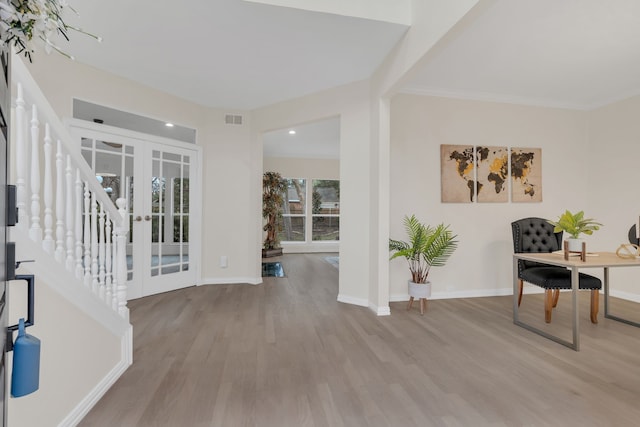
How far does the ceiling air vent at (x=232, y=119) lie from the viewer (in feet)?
15.3

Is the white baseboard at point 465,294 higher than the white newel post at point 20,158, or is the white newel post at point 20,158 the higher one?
the white newel post at point 20,158

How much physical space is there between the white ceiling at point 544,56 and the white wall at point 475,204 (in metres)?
0.24

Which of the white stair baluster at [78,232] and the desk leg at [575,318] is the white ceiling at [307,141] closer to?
the white stair baluster at [78,232]

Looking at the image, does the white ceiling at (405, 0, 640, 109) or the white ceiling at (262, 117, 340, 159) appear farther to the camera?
the white ceiling at (262, 117, 340, 159)

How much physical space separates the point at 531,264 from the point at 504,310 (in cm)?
61

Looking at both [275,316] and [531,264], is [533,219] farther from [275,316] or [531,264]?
[275,316]

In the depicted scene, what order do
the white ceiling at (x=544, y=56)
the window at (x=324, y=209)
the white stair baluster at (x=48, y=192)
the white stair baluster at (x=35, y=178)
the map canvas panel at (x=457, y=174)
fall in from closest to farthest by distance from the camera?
the white stair baluster at (x=35, y=178) → the white stair baluster at (x=48, y=192) → the white ceiling at (x=544, y=56) → the map canvas panel at (x=457, y=174) → the window at (x=324, y=209)

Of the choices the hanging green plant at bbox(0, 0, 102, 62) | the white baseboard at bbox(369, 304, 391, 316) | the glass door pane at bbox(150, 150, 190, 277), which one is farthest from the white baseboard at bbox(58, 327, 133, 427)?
the white baseboard at bbox(369, 304, 391, 316)

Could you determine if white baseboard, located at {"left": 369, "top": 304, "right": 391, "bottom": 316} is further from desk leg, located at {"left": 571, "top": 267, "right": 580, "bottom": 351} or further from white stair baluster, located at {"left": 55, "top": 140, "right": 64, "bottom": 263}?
white stair baluster, located at {"left": 55, "top": 140, "right": 64, "bottom": 263}

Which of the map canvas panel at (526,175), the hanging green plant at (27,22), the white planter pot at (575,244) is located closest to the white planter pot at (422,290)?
the white planter pot at (575,244)

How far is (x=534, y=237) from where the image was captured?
3.57m

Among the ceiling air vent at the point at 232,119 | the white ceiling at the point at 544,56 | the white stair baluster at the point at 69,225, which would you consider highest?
the white ceiling at the point at 544,56

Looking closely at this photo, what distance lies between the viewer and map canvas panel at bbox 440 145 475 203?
13.0ft

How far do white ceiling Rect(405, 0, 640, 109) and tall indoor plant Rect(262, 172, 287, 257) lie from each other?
452 cm
